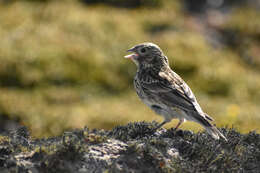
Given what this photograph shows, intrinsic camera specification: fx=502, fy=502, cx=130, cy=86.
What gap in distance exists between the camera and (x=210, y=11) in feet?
93.0

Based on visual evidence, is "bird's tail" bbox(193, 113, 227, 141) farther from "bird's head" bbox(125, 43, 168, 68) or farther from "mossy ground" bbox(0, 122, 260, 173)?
"bird's head" bbox(125, 43, 168, 68)

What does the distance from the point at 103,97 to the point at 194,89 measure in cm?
366

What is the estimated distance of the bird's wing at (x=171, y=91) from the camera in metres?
8.30

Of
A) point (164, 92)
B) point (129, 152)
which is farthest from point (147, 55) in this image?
point (129, 152)

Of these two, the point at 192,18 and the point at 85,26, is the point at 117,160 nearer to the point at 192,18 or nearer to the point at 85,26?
the point at 85,26

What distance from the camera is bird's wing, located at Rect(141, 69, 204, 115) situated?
8.30 meters

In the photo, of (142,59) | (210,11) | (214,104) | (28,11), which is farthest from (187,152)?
(210,11)

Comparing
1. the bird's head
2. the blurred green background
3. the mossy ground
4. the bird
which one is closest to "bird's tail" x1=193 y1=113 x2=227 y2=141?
the bird

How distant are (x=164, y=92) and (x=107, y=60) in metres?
11.5

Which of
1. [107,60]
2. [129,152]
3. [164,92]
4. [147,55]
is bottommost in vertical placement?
[129,152]

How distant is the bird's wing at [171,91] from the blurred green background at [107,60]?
3.85 metres

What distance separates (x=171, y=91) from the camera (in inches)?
336

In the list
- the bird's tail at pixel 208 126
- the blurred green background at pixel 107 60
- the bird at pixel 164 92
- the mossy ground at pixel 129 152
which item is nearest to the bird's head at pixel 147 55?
the bird at pixel 164 92

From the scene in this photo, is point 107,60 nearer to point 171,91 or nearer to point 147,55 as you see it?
point 147,55
